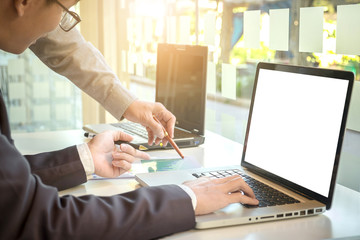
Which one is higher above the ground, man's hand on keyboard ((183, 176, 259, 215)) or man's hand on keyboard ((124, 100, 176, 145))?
man's hand on keyboard ((124, 100, 176, 145))

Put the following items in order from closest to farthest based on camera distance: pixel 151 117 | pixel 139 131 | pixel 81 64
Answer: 1. pixel 151 117
2. pixel 81 64
3. pixel 139 131

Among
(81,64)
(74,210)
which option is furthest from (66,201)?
(81,64)

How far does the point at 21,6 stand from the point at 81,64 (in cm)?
86

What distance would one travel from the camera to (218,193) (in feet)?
3.39

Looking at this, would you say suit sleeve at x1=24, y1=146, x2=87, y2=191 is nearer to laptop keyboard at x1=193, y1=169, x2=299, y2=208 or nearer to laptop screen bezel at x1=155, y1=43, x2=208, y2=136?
laptop keyboard at x1=193, y1=169, x2=299, y2=208

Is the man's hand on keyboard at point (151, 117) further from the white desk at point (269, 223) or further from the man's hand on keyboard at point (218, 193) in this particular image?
the man's hand on keyboard at point (218, 193)

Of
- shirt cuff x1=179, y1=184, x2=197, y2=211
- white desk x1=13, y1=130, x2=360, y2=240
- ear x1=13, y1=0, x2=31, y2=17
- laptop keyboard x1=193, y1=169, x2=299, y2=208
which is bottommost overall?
white desk x1=13, y1=130, x2=360, y2=240

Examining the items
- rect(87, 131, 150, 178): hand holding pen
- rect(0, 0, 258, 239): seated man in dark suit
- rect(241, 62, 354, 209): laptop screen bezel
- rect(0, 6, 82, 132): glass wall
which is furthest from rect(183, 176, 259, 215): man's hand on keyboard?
rect(0, 6, 82, 132): glass wall

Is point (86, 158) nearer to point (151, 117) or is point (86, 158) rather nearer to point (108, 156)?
point (108, 156)

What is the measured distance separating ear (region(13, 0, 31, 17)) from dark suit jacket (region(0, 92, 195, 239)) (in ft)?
0.63

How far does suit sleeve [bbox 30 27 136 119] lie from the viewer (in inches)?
68.1

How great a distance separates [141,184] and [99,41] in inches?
94.0

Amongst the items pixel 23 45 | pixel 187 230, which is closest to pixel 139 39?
pixel 23 45

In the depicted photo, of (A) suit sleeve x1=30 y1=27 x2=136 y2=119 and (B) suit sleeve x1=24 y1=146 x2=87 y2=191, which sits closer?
(B) suit sleeve x1=24 y1=146 x2=87 y2=191
